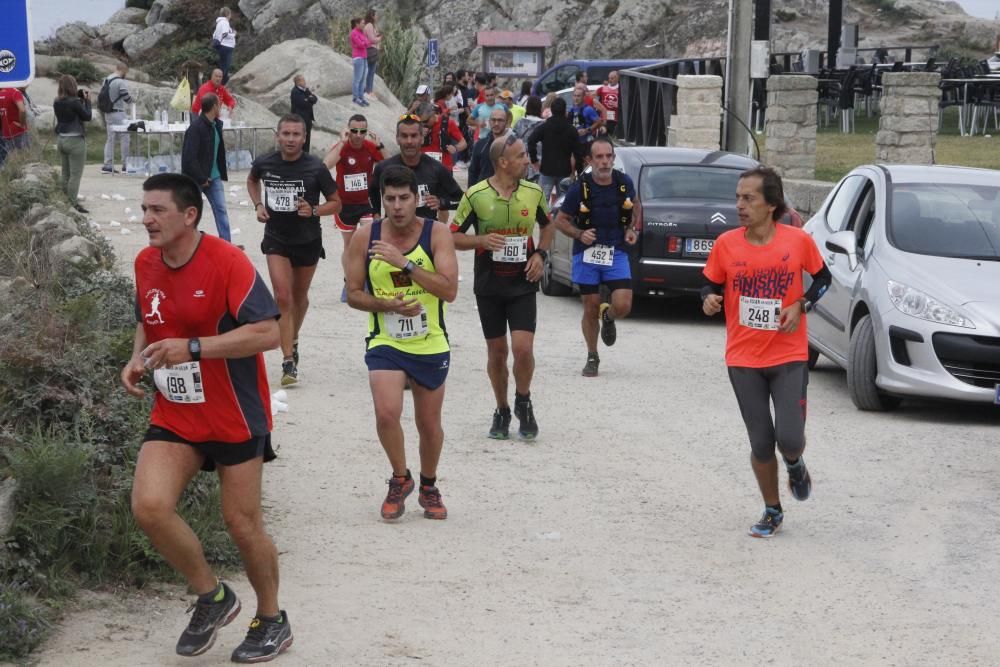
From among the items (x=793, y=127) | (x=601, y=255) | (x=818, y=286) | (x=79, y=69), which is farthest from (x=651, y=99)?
(x=818, y=286)

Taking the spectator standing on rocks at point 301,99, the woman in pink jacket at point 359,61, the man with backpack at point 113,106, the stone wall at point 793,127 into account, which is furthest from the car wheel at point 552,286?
the woman in pink jacket at point 359,61

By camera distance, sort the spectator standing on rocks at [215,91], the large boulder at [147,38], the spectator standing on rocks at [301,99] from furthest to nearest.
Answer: the large boulder at [147,38] < the spectator standing on rocks at [301,99] < the spectator standing on rocks at [215,91]

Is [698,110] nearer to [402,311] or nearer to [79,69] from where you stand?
[402,311]

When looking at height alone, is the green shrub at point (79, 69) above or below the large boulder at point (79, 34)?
below

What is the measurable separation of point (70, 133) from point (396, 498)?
14022mm

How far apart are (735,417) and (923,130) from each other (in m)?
10.6

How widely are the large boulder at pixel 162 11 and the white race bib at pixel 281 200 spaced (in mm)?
46398

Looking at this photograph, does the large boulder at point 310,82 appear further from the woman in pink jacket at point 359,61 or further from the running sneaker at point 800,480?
the running sneaker at point 800,480

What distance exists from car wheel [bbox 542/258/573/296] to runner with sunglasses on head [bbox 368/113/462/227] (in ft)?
15.4

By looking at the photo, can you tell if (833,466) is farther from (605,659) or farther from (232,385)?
(232,385)

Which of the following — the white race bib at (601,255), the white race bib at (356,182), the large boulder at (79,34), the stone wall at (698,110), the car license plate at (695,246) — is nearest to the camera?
the white race bib at (601,255)

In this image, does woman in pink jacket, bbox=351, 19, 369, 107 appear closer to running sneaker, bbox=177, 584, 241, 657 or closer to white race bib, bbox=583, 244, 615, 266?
white race bib, bbox=583, 244, 615, 266

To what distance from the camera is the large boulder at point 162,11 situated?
55.4 metres

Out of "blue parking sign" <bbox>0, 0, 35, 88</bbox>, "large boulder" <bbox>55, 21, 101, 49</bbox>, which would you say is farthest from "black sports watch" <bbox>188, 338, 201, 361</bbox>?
"large boulder" <bbox>55, 21, 101, 49</bbox>
